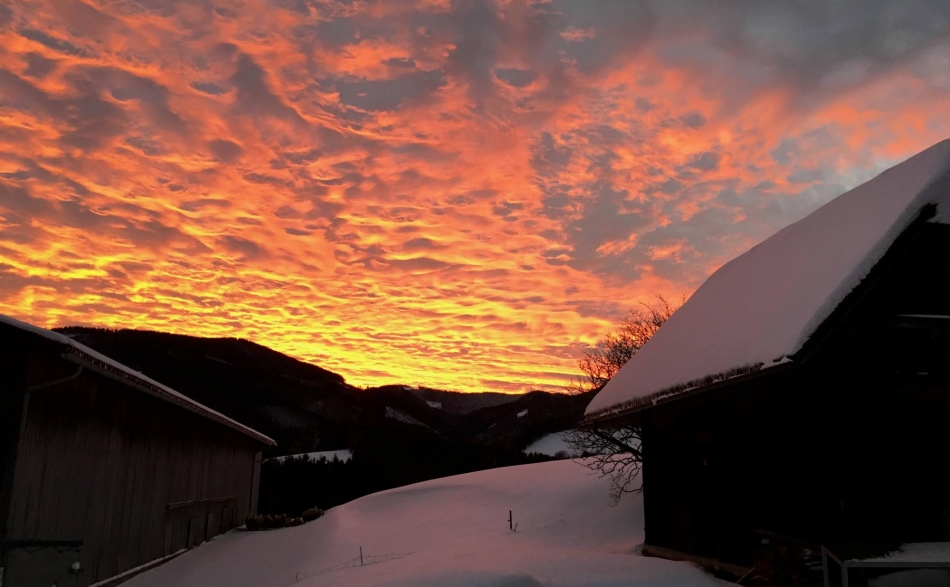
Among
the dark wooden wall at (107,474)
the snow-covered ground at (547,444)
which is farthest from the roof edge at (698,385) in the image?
the snow-covered ground at (547,444)

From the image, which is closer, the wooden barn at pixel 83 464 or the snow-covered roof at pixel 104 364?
the wooden barn at pixel 83 464

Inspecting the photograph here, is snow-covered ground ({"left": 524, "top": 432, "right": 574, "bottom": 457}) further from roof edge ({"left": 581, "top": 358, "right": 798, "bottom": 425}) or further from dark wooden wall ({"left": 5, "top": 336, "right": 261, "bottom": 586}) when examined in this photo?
roof edge ({"left": 581, "top": 358, "right": 798, "bottom": 425})

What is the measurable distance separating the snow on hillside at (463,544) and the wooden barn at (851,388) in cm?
182

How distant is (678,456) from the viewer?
1304 cm

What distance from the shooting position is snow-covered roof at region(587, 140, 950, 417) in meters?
8.75

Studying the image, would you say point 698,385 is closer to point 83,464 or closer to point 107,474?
point 83,464

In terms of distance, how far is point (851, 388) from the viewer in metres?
9.47

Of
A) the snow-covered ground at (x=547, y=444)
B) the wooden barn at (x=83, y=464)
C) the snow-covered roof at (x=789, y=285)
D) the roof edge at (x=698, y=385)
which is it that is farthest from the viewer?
the snow-covered ground at (x=547, y=444)

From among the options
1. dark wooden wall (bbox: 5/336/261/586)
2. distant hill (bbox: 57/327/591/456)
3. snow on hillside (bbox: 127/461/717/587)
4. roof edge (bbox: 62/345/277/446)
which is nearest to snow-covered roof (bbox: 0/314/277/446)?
roof edge (bbox: 62/345/277/446)

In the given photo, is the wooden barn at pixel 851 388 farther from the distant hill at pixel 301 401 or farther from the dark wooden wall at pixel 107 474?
the distant hill at pixel 301 401

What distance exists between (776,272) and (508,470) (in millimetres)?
23472

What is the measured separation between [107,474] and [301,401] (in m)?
68.3

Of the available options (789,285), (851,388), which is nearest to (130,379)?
(789,285)

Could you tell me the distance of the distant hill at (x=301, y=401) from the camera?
208 feet
